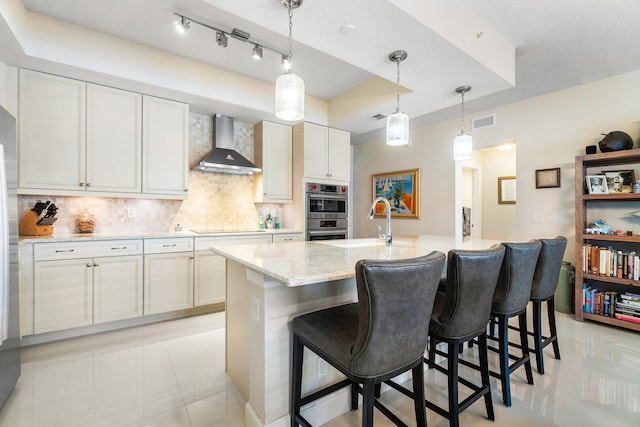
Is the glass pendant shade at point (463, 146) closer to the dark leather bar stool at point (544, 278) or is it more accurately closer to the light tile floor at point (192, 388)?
the dark leather bar stool at point (544, 278)

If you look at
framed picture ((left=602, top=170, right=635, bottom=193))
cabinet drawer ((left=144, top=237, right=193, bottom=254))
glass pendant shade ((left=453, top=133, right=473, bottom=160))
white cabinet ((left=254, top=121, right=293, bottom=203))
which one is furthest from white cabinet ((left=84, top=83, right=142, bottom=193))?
framed picture ((left=602, top=170, right=635, bottom=193))

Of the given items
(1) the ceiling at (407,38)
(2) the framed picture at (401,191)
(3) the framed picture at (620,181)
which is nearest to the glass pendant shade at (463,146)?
(1) the ceiling at (407,38)

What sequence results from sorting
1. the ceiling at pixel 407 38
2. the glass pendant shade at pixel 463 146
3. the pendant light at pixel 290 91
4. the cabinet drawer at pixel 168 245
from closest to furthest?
the pendant light at pixel 290 91 → the ceiling at pixel 407 38 → the glass pendant shade at pixel 463 146 → the cabinet drawer at pixel 168 245

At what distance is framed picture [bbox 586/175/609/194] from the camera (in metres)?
3.10

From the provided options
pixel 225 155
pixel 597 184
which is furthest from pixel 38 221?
pixel 597 184

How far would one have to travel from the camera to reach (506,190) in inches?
217

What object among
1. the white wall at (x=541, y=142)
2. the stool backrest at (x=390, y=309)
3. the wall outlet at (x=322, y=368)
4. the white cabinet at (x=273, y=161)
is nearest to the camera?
the stool backrest at (x=390, y=309)

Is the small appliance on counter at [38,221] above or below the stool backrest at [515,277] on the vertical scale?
above

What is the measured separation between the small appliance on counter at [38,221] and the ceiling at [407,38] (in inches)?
50.1

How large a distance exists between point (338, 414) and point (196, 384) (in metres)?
1.01

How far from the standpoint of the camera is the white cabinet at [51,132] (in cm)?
260

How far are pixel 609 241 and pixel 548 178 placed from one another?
0.94m

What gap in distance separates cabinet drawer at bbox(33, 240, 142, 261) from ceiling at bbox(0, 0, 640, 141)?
1607mm

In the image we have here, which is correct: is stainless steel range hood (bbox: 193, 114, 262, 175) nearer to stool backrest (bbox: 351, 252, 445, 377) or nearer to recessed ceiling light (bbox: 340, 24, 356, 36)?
recessed ceiling light (bbox: 340, 24, 356, 36)
